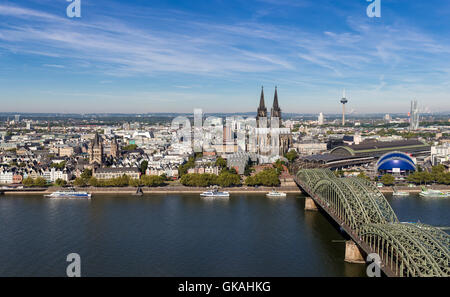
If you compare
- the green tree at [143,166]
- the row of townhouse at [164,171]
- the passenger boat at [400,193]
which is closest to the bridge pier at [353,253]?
the passenger boat at [400,193]

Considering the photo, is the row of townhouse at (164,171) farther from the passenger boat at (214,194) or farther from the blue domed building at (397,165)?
the blue domed building at (397,165)

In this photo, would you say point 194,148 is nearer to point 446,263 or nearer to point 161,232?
point 161,232

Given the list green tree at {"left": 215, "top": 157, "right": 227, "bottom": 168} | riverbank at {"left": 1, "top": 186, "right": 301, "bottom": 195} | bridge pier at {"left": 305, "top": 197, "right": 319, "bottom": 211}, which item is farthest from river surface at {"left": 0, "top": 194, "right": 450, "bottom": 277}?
green tree at {"left": 215, "top": 157, "right": 227, "bottom": 168}

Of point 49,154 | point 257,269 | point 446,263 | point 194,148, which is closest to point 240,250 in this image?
point 257,269

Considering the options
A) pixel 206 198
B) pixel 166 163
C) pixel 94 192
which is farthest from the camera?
pixel 166 163

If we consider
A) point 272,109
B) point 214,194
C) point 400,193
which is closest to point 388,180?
point 400,193

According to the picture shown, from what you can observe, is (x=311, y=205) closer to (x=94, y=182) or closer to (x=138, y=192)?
(x=138, y=192)
